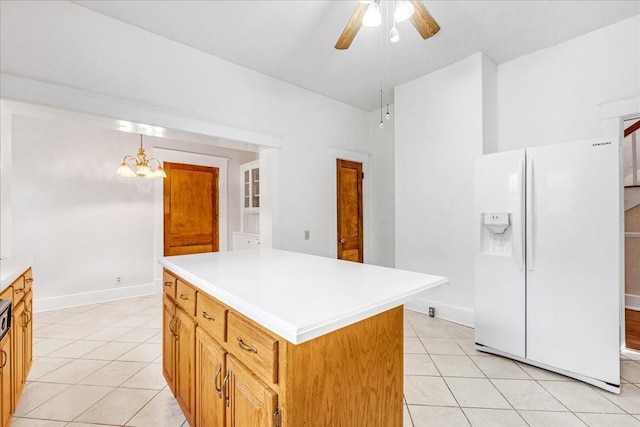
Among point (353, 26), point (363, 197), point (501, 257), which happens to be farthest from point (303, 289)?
point (363, 197)

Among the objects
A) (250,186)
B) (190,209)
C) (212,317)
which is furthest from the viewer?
(250,186)

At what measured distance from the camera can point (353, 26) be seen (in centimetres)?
190

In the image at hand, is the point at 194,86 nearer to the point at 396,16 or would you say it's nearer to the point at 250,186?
the point at 396,16

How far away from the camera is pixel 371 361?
1.12m

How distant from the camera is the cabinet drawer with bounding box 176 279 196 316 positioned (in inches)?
59.4

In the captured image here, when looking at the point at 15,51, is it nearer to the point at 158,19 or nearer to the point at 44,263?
the point at 158,19

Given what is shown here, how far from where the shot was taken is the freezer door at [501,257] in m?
2.29

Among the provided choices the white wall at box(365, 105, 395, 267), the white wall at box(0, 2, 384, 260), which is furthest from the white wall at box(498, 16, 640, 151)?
the white wall at box(0, 2, 384, 260)

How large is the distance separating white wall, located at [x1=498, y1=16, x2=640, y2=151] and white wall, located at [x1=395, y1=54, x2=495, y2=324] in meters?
0.22

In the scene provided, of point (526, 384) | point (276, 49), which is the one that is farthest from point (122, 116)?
point (526, 384)

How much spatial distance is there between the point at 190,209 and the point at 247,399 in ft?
14.0

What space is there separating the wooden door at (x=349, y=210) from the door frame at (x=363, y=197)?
67 millimetres

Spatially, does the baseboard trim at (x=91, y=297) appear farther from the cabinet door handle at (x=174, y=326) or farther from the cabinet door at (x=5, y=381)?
the cabinet door handle at (x=174, y=326)

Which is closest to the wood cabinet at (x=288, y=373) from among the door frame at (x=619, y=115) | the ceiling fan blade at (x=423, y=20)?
the ceiling fan blade at (x=423, y=20)
